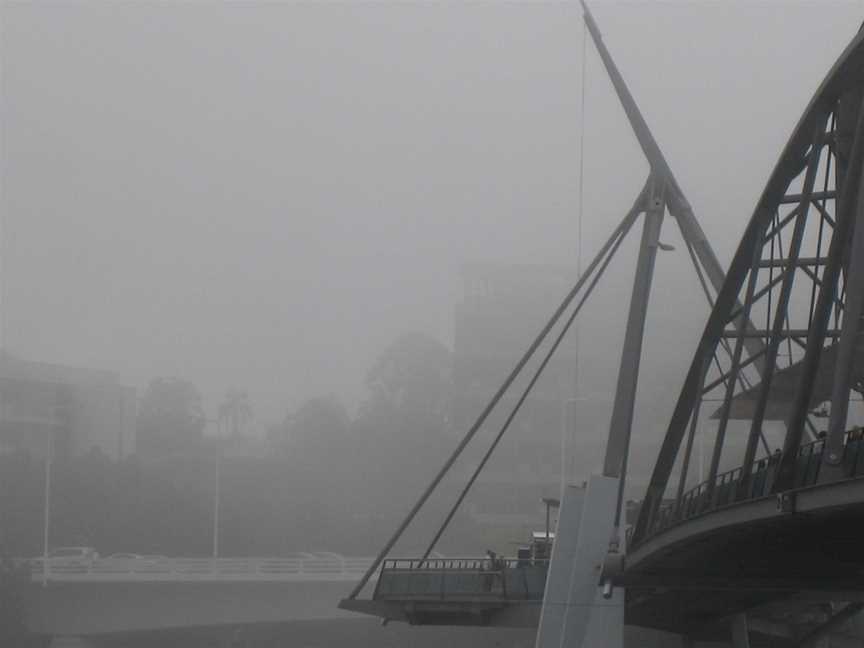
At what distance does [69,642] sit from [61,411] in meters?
22.4

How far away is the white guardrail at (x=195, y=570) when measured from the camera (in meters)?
54.7

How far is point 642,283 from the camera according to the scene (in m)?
41.7

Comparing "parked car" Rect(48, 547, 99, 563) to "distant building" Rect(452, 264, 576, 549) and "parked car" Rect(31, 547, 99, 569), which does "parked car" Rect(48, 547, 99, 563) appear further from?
"distant building" Rect(452, 264, 576, 549)

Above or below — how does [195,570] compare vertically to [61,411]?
below

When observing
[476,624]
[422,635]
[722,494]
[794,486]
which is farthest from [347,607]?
[794,486]

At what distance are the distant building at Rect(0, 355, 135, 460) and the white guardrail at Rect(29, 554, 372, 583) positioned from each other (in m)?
13.4

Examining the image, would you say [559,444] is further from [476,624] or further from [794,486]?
[794,486]

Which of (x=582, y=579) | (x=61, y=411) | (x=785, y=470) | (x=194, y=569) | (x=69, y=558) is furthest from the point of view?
(x=61, y=411)

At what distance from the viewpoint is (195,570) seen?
5653cm

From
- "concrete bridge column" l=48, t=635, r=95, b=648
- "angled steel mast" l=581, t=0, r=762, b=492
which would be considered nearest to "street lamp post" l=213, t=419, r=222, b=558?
"concrete bridge column" l=48, t=635, r=95, b=648

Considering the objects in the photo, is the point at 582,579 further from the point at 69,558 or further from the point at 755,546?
the point at 69,558

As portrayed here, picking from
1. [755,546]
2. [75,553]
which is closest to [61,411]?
[75,553]

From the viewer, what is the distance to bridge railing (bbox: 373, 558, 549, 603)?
146 ft

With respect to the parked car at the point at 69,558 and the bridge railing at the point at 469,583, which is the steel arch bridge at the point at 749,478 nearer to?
the bridge railing at the point at 469,583
